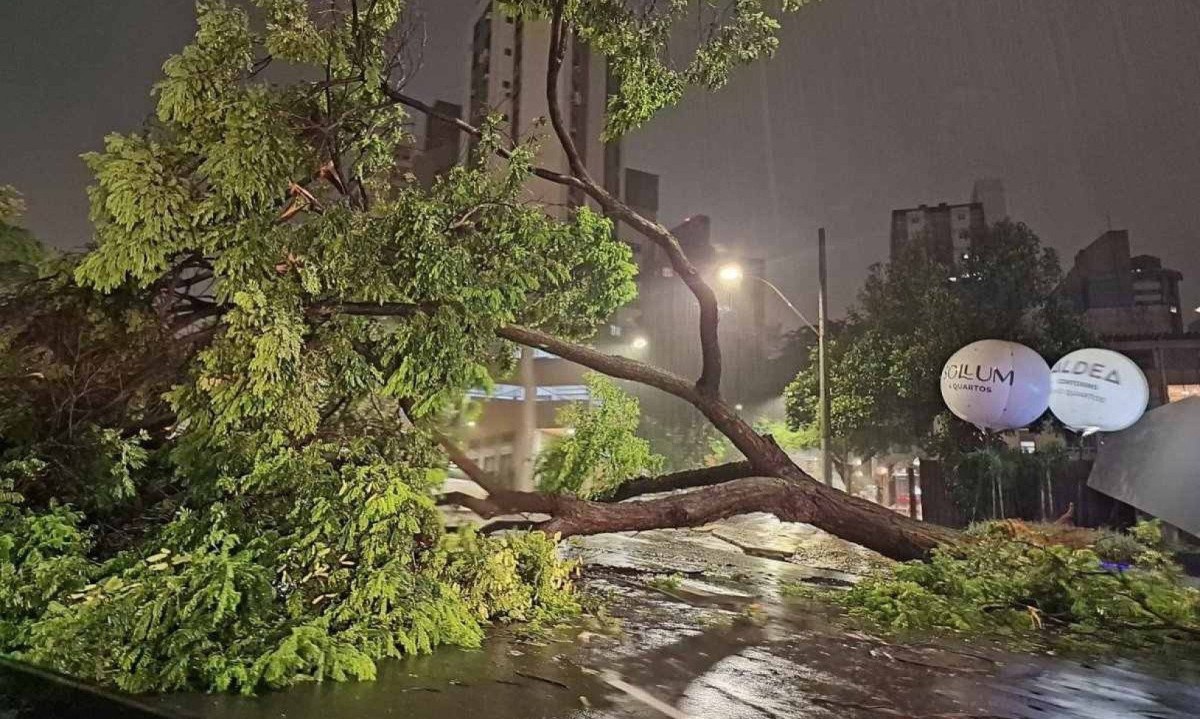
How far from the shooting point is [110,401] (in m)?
6.59

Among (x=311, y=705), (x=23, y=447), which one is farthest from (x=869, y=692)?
(x=23, y=447)

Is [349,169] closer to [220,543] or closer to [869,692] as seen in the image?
[220,543]

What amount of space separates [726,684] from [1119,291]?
29741mm

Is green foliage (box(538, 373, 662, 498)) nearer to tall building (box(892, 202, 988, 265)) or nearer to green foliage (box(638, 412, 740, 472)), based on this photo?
green foliage (box(638, 412, 740, 472))

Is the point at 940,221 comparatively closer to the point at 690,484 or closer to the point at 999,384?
the point at 999,384

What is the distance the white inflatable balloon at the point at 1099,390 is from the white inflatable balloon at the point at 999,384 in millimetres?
320

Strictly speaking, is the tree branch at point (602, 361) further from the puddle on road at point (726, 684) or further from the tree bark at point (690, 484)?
the puddle on road at point (726, 684)

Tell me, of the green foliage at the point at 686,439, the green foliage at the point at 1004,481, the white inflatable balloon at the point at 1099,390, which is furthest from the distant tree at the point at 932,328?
the green foliage at the point at 686,439

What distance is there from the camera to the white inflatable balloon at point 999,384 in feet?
38.8

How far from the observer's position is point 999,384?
11875 mm

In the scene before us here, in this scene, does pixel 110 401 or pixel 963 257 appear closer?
pixel 110 401

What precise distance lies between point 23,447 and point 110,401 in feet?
2.36

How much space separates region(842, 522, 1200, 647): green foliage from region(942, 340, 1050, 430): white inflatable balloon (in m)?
4.04

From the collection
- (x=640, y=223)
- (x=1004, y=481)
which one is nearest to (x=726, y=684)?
(x=640, y=223)
